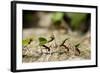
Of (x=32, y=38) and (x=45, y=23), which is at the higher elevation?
(x=45, y=23)

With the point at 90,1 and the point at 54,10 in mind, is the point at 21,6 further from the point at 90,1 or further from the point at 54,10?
the point at 90,1

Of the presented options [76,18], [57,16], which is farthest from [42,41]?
[76,18]

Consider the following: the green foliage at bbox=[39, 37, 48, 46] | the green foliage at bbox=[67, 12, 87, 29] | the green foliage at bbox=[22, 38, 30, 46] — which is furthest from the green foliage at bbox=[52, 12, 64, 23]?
the green foliage at bbox=[22, 38, 30, 46]

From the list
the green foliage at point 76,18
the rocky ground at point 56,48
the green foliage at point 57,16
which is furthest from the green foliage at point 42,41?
the green foliage at point 76,18

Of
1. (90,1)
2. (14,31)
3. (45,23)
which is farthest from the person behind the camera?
(90,1)

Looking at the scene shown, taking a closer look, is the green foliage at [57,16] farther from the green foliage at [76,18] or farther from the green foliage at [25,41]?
the green foliage at [25,41]

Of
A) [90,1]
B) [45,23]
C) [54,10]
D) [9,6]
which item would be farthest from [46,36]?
[90,1]

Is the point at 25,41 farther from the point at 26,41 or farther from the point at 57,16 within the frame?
the point at 57,16
